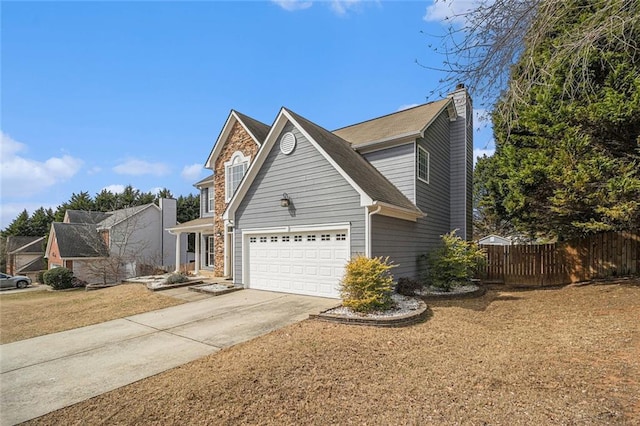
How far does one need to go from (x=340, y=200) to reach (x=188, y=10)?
21.2 feet

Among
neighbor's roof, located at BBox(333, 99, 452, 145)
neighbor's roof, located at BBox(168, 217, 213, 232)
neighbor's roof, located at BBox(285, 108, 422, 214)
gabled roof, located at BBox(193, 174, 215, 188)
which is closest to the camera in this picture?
neighbor's roof, located at BBox(285, 108, 422, 214)

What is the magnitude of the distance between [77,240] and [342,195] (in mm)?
28557

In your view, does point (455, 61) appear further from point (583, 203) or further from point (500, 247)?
point (500, 247)

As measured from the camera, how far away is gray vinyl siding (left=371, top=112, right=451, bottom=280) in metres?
10.2

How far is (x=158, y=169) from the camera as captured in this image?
28703mm

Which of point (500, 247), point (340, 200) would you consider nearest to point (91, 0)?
point (340, 200)

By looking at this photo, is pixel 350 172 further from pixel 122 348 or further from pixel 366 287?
pixel 122 348

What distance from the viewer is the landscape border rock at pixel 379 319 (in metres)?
7.24

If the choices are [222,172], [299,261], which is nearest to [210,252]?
[222,172]

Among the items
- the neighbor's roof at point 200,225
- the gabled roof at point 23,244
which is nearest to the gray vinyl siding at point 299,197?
the neighbor's roof at point 200,225

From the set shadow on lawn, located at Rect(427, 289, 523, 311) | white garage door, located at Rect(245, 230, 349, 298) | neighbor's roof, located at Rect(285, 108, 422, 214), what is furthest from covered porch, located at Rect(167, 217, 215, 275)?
shadow on lawn, located at Rect(427, 289, 523, 311)

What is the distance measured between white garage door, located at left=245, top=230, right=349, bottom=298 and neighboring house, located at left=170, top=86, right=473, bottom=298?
1.3 inches

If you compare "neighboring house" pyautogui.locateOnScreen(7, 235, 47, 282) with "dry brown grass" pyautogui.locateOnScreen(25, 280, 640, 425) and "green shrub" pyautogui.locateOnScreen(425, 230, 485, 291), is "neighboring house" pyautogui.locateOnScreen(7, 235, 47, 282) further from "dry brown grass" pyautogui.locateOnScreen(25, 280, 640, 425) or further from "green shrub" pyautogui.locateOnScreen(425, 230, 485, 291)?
"green shrub" pyautogui.locateOnScreen(425, 230, 485, 291)

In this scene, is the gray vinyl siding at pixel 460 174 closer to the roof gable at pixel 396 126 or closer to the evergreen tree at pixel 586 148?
the roof gable at pixel 396 126
